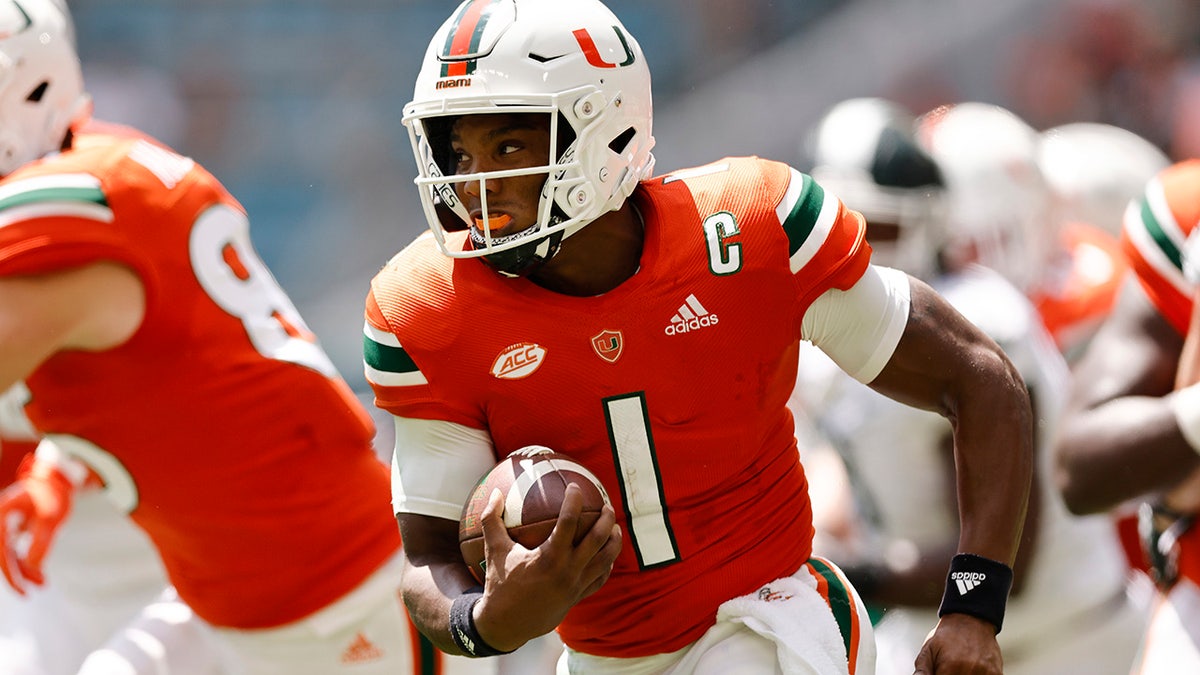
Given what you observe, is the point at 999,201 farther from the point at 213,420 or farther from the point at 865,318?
the point at 213,420

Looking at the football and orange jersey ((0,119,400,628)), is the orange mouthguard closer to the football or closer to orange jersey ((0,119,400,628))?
the football

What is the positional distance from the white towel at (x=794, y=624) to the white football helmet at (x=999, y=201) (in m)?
3.21

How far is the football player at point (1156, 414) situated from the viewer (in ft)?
11.1

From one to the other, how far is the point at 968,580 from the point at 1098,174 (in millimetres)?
4911

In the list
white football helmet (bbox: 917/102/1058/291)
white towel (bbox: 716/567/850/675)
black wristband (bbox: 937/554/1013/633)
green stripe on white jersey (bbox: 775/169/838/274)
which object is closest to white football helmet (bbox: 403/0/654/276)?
green stripe on white jersey (bbox: 775/169/838/274)

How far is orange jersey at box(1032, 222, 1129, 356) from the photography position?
18.7ft

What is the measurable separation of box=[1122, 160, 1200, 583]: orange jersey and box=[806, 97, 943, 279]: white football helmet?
183 cm

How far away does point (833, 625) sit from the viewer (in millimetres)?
2840

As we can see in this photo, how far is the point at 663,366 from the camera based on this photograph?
9.11 ft

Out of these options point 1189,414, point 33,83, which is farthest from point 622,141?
point 33,83

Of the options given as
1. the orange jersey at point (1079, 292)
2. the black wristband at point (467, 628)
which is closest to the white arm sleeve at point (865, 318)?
the black wristband at point (467, 628)

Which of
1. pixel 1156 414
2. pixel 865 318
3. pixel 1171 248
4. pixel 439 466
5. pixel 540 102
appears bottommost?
pixel 1156 414

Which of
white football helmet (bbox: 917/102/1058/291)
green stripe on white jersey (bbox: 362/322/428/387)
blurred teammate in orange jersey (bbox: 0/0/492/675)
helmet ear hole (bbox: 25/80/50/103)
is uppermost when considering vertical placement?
green stripe on white jersey (bbox: 362/322/428/387)

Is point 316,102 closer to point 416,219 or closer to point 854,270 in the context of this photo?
point 416,219
